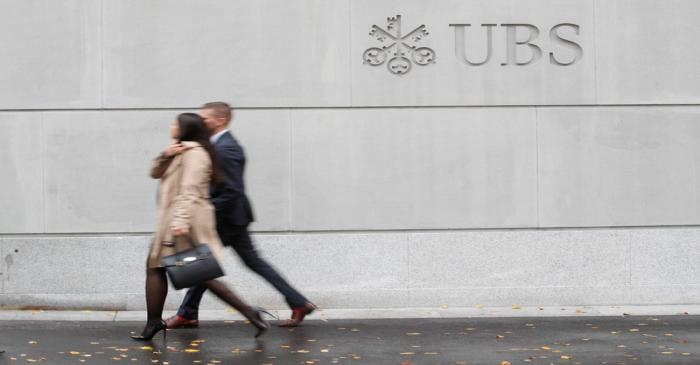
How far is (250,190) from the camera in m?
10.2

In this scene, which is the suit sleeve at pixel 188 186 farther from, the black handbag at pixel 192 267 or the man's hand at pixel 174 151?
the black handbag at pixel 192 267

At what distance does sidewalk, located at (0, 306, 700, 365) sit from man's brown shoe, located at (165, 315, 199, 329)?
0.23 ft

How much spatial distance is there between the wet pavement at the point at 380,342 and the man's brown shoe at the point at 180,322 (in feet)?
0.35

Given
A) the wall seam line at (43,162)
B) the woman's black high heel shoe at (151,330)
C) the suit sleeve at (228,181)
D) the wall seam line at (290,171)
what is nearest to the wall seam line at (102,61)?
the wall seam line at (43,162)

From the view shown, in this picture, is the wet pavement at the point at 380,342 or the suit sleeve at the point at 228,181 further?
the suit sleeve at the point at 228,181

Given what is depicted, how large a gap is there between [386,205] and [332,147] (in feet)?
2.43

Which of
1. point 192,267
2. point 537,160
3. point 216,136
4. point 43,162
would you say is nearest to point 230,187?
point 216,136

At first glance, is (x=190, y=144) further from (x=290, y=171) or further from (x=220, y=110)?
(x=290, y=171)

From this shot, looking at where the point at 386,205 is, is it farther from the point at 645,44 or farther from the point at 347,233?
the point at 645,44

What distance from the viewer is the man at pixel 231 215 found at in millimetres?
8555

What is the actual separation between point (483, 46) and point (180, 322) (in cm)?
385

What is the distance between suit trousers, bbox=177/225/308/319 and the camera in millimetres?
8750

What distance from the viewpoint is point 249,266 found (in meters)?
8.82

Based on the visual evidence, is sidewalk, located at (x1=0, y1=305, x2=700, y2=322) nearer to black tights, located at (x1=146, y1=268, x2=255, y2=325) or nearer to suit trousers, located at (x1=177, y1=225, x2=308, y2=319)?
suit trousers, located at (x1=177, y1=225, x2=308, y2=319)
